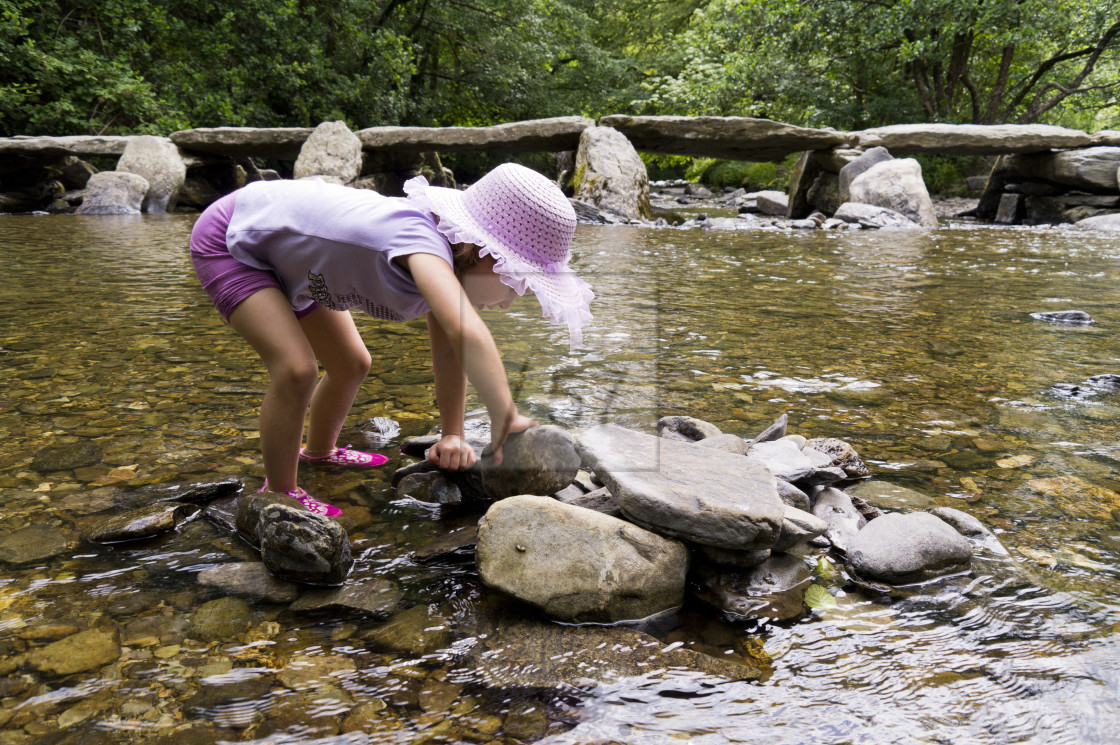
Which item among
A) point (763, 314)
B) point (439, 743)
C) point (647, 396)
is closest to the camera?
point (439, 743)

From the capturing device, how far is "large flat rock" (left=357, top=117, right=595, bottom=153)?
12648 mm

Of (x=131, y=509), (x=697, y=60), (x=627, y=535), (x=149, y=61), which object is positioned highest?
(x=697, y=60)

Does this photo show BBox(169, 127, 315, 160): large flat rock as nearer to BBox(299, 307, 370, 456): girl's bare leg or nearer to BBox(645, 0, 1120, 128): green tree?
BBox(645, 0, 1120, 128): green tree

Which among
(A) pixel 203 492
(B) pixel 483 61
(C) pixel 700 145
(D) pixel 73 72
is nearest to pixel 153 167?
(D) pixel 73 72

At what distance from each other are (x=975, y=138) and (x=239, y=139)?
1230 cm

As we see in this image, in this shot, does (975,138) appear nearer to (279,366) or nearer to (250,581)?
(279,366)

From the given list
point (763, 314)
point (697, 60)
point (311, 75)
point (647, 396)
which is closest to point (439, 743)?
point (647, 396)

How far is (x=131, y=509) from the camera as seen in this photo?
6.47ft

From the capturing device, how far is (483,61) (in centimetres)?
1939

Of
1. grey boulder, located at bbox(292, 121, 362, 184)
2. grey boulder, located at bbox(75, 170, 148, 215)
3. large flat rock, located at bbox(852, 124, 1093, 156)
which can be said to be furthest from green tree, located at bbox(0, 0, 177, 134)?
large flat rock, located at bbox(852, 124, 1093, 156)

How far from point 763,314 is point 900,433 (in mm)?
2149

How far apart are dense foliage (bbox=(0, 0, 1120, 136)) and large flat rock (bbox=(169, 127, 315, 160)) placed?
189 cm

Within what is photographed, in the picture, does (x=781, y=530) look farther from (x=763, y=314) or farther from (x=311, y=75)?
(x=311, y=75)

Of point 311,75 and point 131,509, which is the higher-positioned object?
point 311,75
